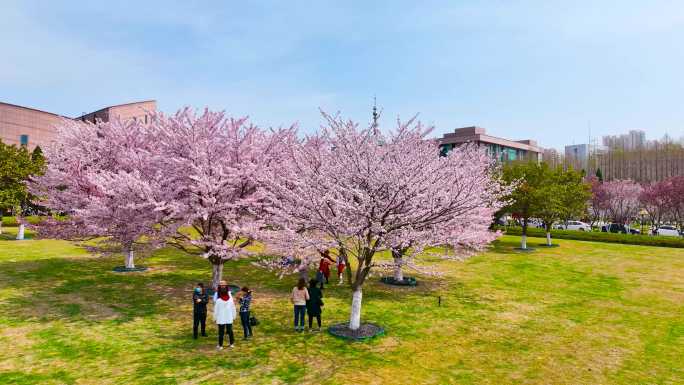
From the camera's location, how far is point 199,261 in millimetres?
26641

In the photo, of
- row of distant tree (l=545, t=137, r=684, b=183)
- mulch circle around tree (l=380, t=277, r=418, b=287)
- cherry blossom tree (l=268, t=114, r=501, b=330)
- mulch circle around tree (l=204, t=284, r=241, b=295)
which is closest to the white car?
mulch circle around tree (l=380, t=277, r=418, b=287)

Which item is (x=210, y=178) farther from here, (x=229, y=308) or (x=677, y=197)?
(x=677, y=197)

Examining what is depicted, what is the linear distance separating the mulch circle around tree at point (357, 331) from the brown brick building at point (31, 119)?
80834mm

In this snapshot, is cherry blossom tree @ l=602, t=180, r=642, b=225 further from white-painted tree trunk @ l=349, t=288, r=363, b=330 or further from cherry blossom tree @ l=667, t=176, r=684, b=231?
white-painted tree trunk @ l=349, t=288, r=363, b=330

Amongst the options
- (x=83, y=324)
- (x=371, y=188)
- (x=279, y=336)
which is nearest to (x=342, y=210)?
(x=371, y=188)

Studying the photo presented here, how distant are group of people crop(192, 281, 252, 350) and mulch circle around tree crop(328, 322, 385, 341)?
2736 millimetres

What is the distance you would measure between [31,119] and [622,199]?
386ft

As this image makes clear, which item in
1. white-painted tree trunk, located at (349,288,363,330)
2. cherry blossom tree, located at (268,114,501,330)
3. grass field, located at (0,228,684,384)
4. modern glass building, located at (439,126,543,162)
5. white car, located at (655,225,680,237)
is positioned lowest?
grass field, located at (0,228,684,384)

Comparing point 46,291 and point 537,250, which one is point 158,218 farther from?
point 537,250

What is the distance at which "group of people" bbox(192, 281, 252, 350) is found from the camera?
37.2ft

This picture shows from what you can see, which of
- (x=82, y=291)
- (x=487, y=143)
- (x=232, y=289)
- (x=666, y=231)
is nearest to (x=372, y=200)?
(x=232, y=289)

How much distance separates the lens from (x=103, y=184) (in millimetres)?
17094

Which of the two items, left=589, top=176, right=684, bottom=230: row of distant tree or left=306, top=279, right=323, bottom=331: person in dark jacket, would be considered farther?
left=589, top=176, right=684, bottom=230: row of distant tree

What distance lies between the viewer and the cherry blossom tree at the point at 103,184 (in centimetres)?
1623
